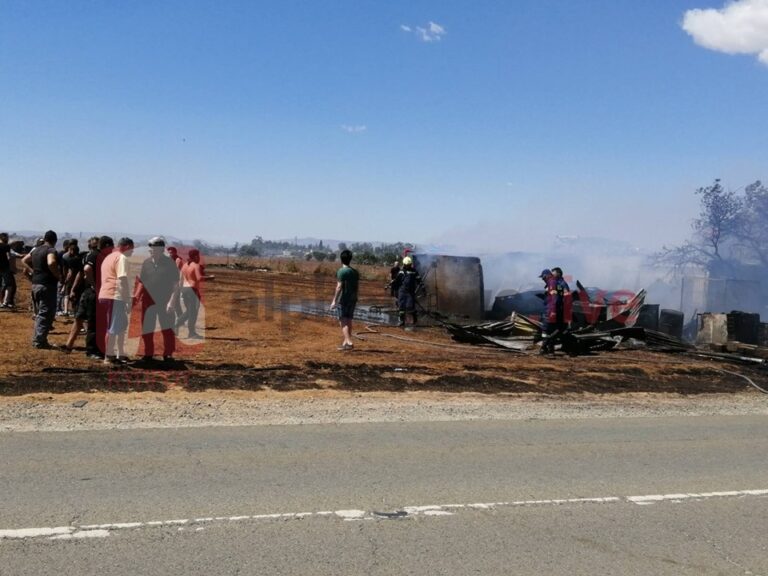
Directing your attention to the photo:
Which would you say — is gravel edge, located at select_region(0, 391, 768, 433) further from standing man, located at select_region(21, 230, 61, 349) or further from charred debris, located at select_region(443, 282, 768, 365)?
charred debris, located at select_region(443, 282, 768, 365)

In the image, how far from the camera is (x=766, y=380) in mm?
12141

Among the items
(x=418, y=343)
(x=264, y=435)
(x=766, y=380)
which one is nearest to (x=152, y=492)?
(x=264, y=435)

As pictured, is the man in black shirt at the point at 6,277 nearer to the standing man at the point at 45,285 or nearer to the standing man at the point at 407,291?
the standing man at the point at 45,285

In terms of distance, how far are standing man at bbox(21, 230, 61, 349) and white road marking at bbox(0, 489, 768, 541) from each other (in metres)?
7.56

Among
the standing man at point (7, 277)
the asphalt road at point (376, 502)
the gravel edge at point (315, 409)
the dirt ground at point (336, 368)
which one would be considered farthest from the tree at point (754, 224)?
the standing man at point (7, 277)

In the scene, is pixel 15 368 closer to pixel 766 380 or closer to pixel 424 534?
pixel 424 534

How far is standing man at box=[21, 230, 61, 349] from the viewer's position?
10891 millimetres

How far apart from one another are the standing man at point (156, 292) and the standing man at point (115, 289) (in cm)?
35

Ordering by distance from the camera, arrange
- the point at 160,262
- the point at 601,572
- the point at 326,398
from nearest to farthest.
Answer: the point at 601,572, the point at 326,398, the point at 160,262

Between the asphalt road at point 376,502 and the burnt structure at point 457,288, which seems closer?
the asphalt road at point 376,502

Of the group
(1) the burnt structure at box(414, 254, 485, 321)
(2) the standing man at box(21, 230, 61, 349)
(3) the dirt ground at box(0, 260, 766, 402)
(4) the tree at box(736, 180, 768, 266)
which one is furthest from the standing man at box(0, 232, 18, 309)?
(4) the tree at box(736, 180, 768, 266)

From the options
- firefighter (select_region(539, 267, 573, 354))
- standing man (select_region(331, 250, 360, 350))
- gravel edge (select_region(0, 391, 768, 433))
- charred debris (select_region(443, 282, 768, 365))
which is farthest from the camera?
charred debris (select_region(443, 282, 768, 365))

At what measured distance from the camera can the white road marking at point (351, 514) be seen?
13.6ft

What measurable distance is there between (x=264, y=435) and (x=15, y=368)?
4755mm
